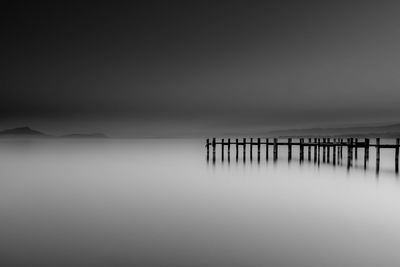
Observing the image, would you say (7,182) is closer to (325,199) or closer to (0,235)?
(0,235)

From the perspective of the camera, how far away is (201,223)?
8984 millimetres

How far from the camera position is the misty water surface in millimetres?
6520

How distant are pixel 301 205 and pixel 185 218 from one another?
376 cm

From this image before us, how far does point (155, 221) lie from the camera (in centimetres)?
913

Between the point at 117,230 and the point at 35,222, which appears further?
the point at 35,222

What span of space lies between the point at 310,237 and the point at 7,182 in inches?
525

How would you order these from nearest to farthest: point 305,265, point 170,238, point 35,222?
point 305,265
point 170,238
point 35,222

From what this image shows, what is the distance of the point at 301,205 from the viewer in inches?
450

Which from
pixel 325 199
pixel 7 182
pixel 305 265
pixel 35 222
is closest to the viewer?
pixel 305 265

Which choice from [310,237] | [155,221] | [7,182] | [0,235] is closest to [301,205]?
[310,237]

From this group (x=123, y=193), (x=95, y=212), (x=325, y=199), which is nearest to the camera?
(x=95, y=212)

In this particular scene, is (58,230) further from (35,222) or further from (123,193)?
(123,193)

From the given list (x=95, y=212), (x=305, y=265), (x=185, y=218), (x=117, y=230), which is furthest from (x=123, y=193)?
(x=305, y=265)

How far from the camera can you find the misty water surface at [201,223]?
6.52 metres
